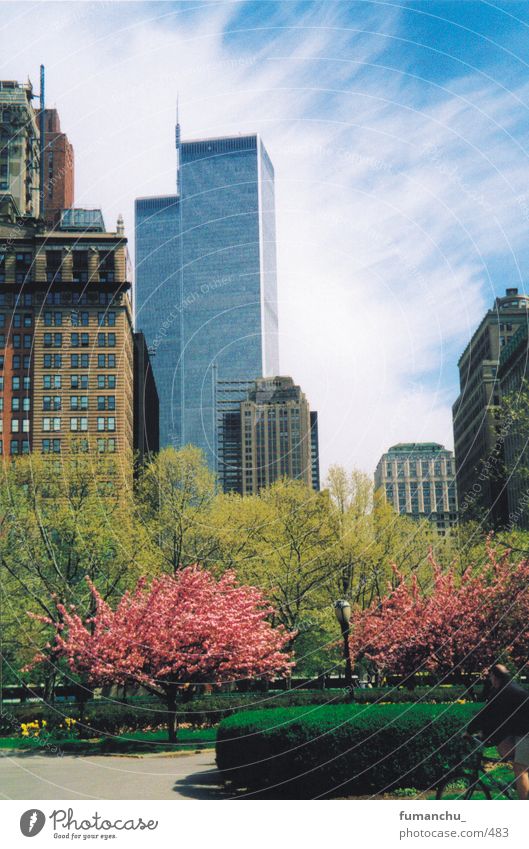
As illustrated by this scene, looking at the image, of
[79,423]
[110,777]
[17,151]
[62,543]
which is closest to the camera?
[110,777]

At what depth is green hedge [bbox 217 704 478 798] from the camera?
46.2ft

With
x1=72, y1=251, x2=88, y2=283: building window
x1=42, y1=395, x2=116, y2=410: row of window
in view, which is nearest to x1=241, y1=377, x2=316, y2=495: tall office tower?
x1=42, y1=395, x2=116, y2=410: row of window

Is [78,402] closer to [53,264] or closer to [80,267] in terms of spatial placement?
[80,267]

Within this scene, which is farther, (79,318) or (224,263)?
(79,318)

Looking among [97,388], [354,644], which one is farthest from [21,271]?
[354,644]

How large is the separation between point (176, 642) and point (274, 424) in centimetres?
3851

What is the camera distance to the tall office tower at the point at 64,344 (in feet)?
254

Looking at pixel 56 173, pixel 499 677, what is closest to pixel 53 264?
pixel 499 677

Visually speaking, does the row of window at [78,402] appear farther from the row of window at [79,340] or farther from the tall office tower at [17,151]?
the tall office tower at [17,151]

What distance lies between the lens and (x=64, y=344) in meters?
75.1

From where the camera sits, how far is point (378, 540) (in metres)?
42.6
